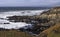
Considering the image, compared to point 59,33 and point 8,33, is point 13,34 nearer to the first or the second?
point 8,33

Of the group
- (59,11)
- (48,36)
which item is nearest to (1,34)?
(48,36)

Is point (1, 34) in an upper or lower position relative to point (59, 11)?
upper

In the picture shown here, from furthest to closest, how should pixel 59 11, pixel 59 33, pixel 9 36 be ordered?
pixel 59 11 → pixel 9 36 → pixel 59 33

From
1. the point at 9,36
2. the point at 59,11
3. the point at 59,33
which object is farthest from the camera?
the point at 59,11

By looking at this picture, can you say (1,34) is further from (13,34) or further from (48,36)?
(48,36)

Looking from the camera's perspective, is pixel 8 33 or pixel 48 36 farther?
pixel 8 33

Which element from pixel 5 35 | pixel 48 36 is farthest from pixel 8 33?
pixel 48 36

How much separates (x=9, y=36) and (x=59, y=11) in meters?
45.0

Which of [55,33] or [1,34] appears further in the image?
[1,34]

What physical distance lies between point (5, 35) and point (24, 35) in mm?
1237

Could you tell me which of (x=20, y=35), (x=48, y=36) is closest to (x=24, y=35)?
(x=20, y=35)

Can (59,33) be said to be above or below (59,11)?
above

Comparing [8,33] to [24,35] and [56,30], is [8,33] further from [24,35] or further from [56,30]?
[56,30]

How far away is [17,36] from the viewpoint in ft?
43.0
